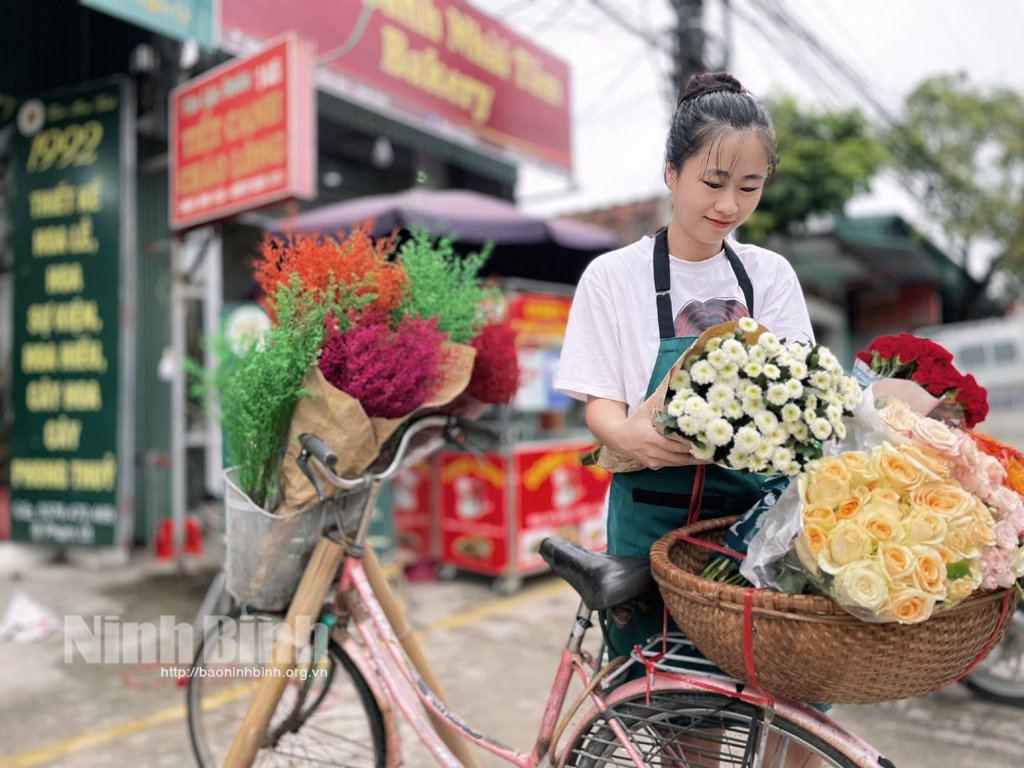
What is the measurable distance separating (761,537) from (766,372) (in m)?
0.30

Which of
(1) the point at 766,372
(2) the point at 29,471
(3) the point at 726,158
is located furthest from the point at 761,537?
(2) the point at 29,471

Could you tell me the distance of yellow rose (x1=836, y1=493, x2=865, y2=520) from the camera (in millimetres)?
1186

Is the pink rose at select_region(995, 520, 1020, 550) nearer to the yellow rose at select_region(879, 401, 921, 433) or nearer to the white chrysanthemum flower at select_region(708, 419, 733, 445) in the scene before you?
the yellow rose at select_region(879, 401, 921, 433)

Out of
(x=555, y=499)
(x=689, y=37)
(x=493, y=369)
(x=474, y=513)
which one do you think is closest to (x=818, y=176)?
(x=689, y=37)

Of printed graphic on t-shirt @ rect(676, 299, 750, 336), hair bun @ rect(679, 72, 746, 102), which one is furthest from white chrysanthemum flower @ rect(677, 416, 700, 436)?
hair bun @ rect(679, 72, 746, 102)

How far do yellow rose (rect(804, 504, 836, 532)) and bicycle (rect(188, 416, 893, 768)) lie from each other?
0.38m

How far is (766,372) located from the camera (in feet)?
3.89

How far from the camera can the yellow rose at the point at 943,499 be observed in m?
1.17

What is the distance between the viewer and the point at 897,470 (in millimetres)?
1189

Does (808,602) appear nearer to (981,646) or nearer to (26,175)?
(981,646)

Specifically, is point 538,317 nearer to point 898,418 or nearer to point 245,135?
point 245,135

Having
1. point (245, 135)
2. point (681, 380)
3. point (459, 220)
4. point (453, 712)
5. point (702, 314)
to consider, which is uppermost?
point (245, 135)

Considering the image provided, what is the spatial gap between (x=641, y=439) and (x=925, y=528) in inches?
18.4

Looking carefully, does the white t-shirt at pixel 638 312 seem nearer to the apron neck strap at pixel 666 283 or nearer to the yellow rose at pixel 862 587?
the apron neck strap at pixel 666 283
